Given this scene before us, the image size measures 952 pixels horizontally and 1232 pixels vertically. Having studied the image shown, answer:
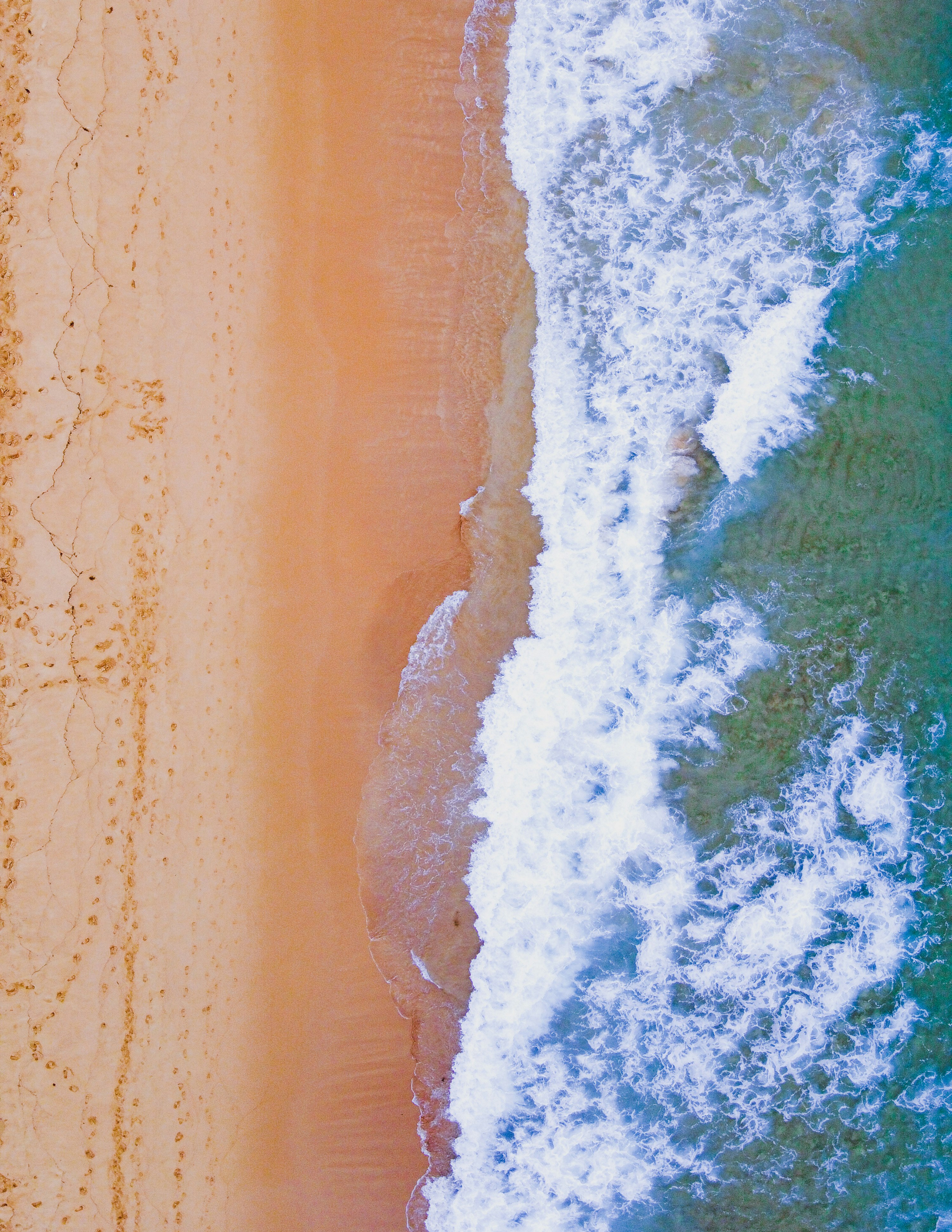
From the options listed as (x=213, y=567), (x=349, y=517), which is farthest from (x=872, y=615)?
(x=213, y=567)

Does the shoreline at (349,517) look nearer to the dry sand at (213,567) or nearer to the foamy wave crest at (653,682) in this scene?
the dry sand at (213,567)

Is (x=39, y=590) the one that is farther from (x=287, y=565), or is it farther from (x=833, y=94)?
(x=833, y=94)

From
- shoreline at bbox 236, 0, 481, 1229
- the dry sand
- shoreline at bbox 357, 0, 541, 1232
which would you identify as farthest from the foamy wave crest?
the dry sand

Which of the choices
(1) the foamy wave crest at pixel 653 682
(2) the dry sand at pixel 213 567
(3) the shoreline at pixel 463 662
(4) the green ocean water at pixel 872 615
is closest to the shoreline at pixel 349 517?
(2) the dry sand at pixel 213 567

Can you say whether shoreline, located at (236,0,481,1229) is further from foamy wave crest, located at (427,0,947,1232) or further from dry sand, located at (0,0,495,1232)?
foamy wave crest, located at (427,0,947,1232)

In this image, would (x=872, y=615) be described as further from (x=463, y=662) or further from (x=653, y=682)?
(x=463, y=662)

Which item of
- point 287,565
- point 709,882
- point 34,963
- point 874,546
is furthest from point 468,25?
point 34,963

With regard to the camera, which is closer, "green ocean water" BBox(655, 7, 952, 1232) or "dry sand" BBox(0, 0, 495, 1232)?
"dry sand" BBox(0, 0, 495, 1232)
